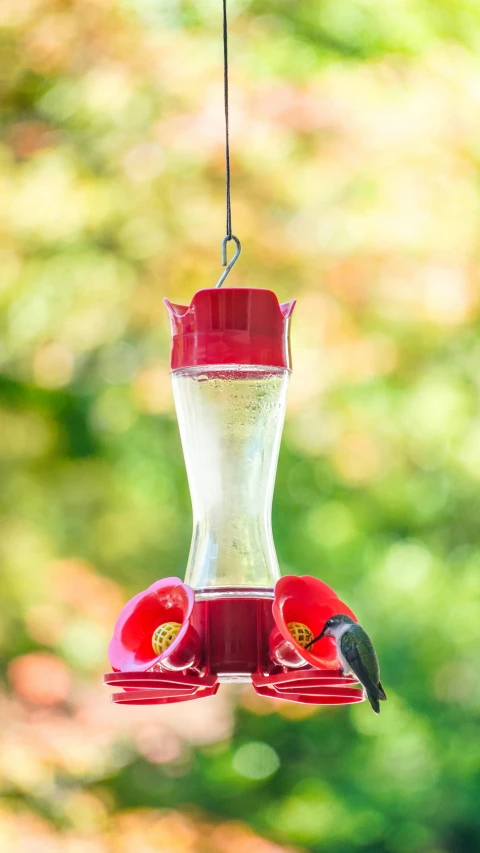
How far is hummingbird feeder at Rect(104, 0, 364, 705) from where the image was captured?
1.65m

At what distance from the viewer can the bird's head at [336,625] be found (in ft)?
5.52

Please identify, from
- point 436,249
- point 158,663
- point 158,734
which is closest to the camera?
point 158,663

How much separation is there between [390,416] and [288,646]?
3640 millimetres

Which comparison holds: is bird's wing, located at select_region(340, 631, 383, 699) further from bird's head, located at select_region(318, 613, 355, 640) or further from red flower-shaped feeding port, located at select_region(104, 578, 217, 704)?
red flower-shaped feeding port, located at select_region(104, 578, 217, 704)

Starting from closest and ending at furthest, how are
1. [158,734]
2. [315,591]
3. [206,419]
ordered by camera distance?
[315,591] < [206,419] < [158,734]

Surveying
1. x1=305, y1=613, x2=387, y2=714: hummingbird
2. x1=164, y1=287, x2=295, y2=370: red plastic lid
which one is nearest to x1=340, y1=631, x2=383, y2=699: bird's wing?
x1=305, y1=613, x2=387, y2=714: hummingbird

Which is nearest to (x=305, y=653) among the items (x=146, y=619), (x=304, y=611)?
(x=304, y=611)

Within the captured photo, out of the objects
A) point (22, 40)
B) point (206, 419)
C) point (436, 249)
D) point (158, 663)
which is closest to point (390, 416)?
point (436, 249)

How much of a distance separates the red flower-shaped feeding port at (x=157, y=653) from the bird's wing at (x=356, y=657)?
0.20 m

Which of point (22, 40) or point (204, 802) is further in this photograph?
point (22, 40)

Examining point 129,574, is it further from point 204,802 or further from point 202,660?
point 202,660

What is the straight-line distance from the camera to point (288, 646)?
1662mm

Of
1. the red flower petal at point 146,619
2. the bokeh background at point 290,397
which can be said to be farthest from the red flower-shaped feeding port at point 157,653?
the bokeh background at point 290,397

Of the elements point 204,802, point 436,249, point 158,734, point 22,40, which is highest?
point 22,40
